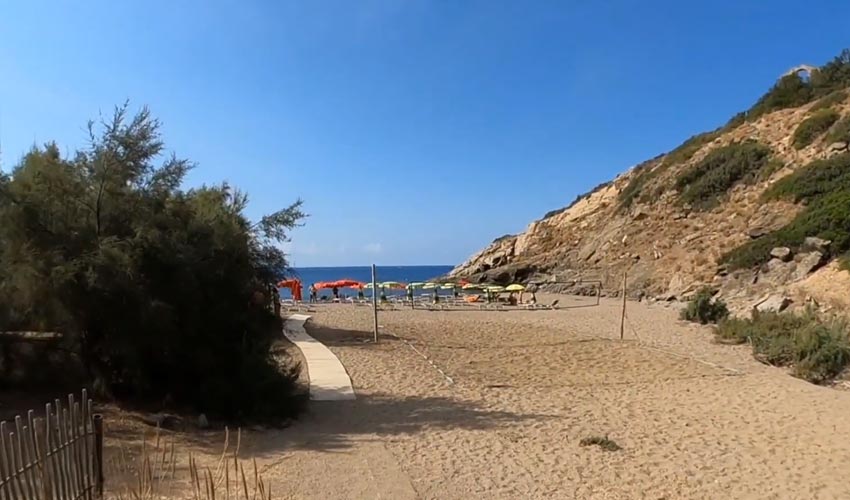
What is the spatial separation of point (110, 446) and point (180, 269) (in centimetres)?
263

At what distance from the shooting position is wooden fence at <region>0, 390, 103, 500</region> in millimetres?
4586

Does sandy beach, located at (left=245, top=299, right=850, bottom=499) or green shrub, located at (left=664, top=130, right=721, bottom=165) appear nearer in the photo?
sandy beach, located at (left=245, top=299, right=850, bottom=499)

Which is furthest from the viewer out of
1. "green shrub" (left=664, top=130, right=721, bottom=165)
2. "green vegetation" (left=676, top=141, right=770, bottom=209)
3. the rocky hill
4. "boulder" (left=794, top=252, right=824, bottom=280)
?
"green shrub" (left=664, top=130, right=721, bottom=165)

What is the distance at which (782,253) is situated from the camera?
2830 centimetres

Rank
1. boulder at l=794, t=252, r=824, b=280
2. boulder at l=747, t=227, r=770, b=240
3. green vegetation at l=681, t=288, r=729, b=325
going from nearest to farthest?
green vegetation at l=681, t=288, r=729, b=325, boulder at l=794, t=252, r=824, b=280, boulder at l=747, t=227, r=770, b=240

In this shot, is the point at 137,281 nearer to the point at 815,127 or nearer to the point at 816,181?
the point at 816,181

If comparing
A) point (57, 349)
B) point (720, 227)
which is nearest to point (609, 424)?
point (57, 349)

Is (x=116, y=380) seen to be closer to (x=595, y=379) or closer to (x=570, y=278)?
(x=595, y=379)

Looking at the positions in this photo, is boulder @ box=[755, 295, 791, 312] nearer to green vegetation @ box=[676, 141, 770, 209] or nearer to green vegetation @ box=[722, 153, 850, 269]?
green vegetation @ box=[722, 153, 850, 269]

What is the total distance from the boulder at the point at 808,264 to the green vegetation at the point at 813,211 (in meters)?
0.57

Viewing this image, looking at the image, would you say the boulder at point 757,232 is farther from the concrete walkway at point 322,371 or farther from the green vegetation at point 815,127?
the concrete walkway at point 322,371

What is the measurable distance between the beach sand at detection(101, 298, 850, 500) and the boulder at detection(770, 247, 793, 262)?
11702 millimetres

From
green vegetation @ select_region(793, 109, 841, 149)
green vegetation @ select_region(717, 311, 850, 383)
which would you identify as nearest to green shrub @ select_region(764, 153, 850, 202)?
green vegetation @ select_region(793, 109, 841, 149)

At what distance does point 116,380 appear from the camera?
33.9 ft
